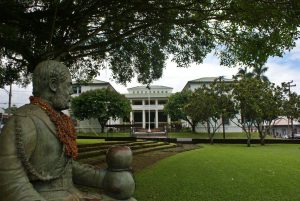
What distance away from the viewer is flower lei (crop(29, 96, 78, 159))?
303 centimetres

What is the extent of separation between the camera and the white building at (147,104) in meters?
82.4

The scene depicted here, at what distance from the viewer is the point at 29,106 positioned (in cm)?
303

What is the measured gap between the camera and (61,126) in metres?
3.06

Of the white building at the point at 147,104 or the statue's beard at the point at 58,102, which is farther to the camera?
the white building at the point at 147,104

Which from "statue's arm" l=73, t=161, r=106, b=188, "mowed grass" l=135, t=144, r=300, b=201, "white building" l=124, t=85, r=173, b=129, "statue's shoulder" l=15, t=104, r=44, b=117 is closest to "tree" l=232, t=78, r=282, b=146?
"mowed grass" l=135, t=144, r=300, b=201


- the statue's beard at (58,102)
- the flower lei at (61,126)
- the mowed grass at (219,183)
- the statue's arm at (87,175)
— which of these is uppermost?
the statue's beard at (58,102)

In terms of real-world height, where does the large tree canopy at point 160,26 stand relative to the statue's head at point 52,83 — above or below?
above

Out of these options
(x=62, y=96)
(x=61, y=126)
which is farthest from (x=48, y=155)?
(x=62, y=96)

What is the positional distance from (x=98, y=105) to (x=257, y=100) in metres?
27.8

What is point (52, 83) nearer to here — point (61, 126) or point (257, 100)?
point (61, 126)

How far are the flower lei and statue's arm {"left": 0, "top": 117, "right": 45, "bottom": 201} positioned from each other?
0.25 metres

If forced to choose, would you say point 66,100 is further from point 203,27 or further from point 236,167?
point 236,167

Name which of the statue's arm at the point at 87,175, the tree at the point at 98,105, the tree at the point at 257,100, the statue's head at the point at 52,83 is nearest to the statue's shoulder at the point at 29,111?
the statue's head at the point at 52,83

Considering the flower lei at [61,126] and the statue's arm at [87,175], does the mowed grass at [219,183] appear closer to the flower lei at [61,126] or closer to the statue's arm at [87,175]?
the statue's arm at [87,175]
